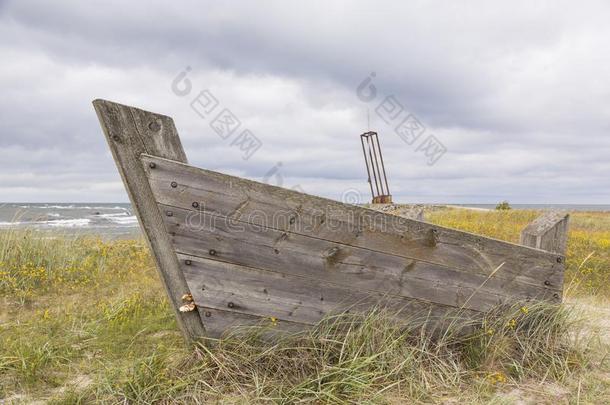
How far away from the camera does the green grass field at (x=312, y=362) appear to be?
2.67 m

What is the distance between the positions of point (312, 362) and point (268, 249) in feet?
2.56

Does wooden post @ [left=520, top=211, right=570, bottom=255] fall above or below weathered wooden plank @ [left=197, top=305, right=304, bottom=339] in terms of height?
above

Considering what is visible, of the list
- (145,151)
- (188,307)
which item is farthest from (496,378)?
(145,151)

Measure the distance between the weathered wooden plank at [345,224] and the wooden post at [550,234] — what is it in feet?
0.32

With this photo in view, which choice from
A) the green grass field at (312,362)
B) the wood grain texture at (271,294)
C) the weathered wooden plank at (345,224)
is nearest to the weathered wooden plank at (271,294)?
the wood grain texture at (271,294)

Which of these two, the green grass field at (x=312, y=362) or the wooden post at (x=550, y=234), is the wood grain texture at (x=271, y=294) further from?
the wooden post at (x=550, y=234)

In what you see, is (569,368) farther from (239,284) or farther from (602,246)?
(602,246)

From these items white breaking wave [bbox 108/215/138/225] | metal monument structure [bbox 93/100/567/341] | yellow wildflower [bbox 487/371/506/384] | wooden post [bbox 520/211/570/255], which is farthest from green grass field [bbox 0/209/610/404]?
white breaking wave [bbox 108/215/138/225]

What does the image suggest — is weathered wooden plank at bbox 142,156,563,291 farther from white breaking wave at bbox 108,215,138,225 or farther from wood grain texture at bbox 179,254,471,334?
white breaking wave at bbox 108,215,138,225

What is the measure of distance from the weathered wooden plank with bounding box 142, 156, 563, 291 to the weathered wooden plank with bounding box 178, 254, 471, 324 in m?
0.31

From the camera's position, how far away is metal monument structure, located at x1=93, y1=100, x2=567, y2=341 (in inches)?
100

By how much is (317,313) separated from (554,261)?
206 centimetres

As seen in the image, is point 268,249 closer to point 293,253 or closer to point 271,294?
point 293,253

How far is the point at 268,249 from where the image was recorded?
2.74m
